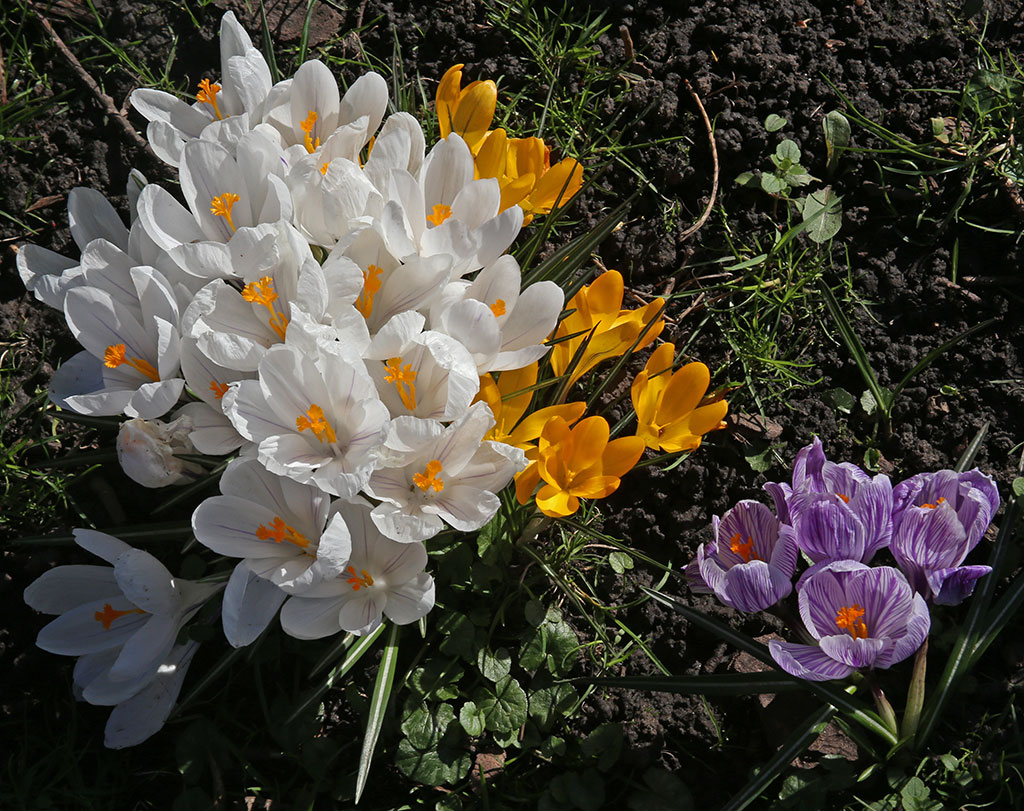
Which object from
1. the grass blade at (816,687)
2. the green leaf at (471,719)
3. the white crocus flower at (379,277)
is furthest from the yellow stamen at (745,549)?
the white crocus flower at (379,277)

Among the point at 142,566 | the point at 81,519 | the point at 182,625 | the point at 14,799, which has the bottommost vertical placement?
the point at 14,799

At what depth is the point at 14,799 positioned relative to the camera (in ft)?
6.02

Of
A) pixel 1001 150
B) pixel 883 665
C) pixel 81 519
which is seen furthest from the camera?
pixel 1001 150

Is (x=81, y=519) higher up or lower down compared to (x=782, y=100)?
lower down

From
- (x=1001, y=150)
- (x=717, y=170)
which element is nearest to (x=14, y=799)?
(x=717, y=170)

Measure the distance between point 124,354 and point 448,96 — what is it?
0.84m

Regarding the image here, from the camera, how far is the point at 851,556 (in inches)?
60.6

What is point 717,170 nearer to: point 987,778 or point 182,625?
point 987,778

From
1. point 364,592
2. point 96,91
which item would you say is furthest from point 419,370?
point 96,91

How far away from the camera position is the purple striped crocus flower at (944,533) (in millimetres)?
1563

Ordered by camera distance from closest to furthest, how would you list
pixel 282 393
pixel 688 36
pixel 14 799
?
pixel 282 393 → pixel 14 799 → pixel 688 36

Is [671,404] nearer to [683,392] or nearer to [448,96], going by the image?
[683,392]

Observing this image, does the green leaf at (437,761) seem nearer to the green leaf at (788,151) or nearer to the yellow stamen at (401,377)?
the yellow stamen at (401,377)

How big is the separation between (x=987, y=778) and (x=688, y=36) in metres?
1.99
